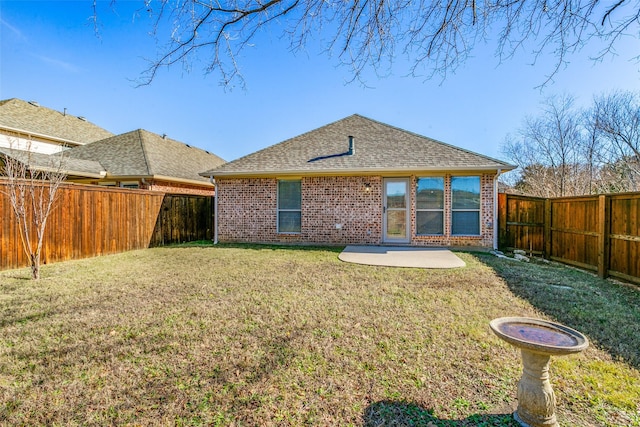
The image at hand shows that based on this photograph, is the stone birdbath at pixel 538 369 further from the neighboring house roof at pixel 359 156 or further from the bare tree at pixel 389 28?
the neighboring house roof at pixel 359 156

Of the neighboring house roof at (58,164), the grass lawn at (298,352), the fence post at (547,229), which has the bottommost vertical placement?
the grass lawn at (298,352)

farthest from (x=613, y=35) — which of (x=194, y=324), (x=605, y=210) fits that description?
(x=194, y=324)

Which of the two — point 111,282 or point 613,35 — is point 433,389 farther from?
point 111,282

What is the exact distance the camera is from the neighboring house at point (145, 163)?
42.4ft

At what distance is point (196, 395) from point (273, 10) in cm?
366

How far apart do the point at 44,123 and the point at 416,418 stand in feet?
77.9

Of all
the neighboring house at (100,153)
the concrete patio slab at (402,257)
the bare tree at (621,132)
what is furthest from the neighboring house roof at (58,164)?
the bare tree at (621,132)

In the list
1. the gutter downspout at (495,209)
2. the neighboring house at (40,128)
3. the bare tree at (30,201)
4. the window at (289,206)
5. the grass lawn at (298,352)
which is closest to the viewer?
the grass lawn at (298,352)

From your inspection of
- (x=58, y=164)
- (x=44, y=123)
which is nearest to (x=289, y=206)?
(x=58, y=164)

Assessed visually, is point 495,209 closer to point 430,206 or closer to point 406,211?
point 430,206

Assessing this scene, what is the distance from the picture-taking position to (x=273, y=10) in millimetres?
3197

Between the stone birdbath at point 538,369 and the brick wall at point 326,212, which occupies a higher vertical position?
the brick wall at point 326,212

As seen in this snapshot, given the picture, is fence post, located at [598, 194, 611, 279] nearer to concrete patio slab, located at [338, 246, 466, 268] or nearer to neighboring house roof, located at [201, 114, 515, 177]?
concrete patio slab, located at [338, 246, 466, 268]

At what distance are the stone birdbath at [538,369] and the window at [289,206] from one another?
882 centimetres
